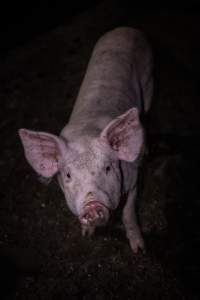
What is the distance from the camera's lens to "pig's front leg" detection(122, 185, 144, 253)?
183 inches

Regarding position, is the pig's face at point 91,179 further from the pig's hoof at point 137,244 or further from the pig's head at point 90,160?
the pig's hoof at point 137,244

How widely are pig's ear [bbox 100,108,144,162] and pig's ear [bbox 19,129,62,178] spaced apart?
1.79 feet

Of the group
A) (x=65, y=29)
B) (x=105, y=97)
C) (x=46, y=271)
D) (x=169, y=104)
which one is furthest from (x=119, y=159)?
(x=65, y=29)

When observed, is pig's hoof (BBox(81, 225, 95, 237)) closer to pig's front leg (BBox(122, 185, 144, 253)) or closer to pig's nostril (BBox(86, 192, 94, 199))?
pig's front leg (BBox(122, 185, 144, 253))

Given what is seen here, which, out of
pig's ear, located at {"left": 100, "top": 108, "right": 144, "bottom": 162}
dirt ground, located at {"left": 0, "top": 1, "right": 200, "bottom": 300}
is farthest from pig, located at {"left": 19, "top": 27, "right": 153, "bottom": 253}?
dirt ground, located at {"left": 0, "top": 1, "right": 200, "bottom": 300}

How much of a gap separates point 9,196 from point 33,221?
68cm

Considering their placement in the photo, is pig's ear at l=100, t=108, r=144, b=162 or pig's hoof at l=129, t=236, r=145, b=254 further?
pig's hoof at l=129, t=236, r=145, b=254

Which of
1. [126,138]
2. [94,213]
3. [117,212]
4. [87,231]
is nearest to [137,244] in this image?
A: [117,212]

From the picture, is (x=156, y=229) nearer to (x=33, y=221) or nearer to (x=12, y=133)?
(x=33, y=221)

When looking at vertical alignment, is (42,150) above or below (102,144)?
below

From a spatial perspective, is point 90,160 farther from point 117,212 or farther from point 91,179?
point 117,212

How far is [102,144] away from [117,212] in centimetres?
153

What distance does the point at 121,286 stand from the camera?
4.33m

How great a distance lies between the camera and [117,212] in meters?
5.07
